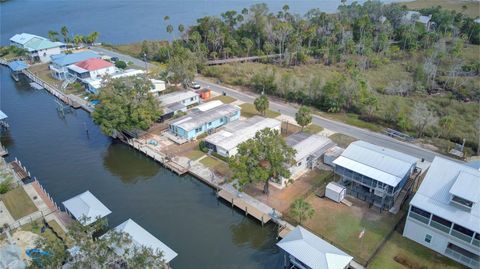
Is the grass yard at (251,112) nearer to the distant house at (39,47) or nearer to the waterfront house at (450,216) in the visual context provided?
the waterfront house at (450,216)

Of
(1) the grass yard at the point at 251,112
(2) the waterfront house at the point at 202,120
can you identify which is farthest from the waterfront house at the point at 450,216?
(2) the waterfront house at the point at 202,120

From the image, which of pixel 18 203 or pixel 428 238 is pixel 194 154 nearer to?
pixel 18 203

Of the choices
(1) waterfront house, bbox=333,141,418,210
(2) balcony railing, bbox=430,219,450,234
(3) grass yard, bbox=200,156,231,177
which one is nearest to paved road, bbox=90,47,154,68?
(3) grass yard, bbox=200,156,231,177

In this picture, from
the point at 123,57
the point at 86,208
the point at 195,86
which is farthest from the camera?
the point at 123,57

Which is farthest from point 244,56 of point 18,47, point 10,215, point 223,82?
point 10,215

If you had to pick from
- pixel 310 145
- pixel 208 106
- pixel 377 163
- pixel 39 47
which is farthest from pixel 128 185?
pixel 39 47

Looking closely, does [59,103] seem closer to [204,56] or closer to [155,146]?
[155,146]

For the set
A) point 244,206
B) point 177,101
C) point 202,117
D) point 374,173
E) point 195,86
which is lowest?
point 244,206
